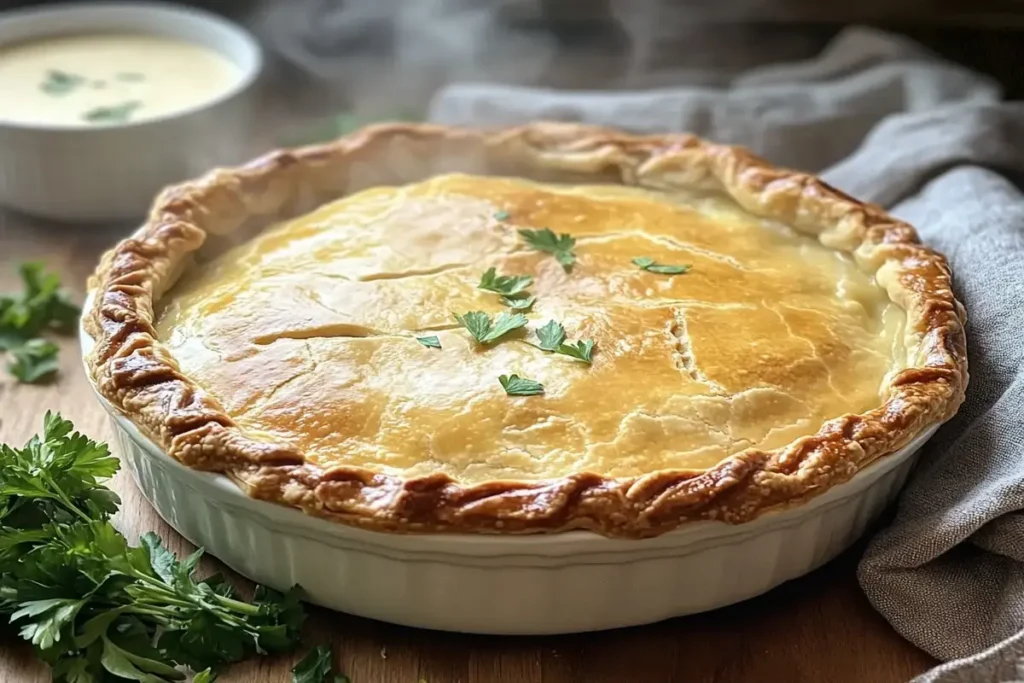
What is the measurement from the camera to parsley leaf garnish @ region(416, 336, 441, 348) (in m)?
2.30

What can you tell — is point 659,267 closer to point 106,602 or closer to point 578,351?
point 578,351

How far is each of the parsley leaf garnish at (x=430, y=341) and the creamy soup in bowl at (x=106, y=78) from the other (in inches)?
56.7

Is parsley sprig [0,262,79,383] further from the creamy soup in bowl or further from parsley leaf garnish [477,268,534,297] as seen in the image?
parsley leaf garnish [477,268,534,297]

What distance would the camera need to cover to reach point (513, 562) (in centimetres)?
189

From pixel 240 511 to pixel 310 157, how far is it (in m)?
1.23

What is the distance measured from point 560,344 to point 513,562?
0.52 meters

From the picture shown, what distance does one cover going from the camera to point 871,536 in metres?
2.26

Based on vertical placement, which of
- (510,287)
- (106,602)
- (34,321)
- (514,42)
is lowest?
(34,321)

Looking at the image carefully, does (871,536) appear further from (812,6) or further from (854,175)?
(812,6)

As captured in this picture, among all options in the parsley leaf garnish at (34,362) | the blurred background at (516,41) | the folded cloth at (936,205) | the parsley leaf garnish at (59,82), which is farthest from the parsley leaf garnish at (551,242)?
the parsley leaf garnish at (59,82)

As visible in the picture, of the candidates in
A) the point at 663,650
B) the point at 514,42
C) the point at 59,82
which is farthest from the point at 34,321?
the point at 514,42

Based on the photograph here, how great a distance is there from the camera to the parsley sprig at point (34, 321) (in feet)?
9.01

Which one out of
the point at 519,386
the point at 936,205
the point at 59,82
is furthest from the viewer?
the point at 59,82

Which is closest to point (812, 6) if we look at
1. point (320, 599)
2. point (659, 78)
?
point (659, 78)
